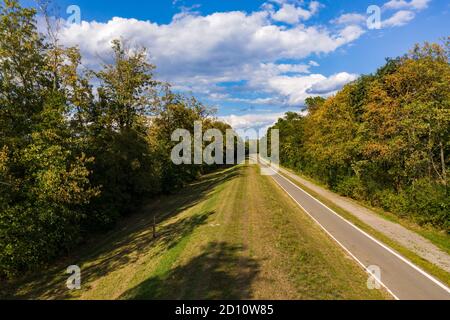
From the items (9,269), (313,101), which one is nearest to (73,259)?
(9,269)

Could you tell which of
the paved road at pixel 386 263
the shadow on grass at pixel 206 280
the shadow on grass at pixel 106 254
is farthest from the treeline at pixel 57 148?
the paved road at pixel 386 263

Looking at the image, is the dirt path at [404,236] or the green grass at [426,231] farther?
the green grass at [426,231]

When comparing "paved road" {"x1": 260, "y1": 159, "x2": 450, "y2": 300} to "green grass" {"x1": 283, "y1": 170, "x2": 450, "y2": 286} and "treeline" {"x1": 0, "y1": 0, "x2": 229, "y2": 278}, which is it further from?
"treeline" {"x1": 0, "y1": 0, "x2": 229, "y2": 278}

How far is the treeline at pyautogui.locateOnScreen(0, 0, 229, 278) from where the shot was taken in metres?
17.2

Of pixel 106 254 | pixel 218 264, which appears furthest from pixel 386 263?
pixel 106 254

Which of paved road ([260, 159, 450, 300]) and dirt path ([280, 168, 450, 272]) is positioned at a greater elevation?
paved road ([260, 159, 450, 300])

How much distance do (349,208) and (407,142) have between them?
7601 mm

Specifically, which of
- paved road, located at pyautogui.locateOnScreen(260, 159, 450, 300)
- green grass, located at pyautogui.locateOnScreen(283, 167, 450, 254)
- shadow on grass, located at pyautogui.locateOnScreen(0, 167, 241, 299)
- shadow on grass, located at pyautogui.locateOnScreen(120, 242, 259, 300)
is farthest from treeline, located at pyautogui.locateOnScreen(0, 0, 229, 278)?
green grass, located at pyautogui.locateOnScreen(283, 167, 450, 254)

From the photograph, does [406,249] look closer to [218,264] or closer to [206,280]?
[218,264]

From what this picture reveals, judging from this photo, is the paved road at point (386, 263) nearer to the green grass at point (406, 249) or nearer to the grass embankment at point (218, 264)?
the green grass at point (406, 249)

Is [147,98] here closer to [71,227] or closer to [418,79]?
[71,227]

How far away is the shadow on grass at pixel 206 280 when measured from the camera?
10922mm

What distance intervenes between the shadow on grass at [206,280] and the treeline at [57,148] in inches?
333

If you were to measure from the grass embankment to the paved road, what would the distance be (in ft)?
2.28
